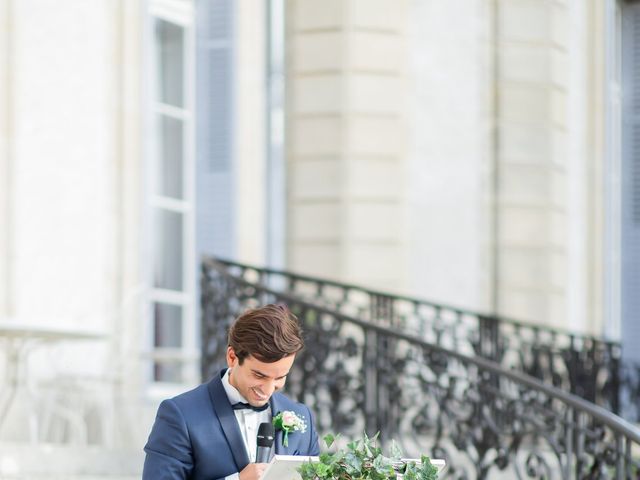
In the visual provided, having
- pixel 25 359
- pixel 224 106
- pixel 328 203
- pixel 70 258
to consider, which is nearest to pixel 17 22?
pixel 70 258

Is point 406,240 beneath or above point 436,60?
beneath

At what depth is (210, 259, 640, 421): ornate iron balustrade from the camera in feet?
28.6

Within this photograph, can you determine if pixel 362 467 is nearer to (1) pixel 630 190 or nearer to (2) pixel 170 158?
(2) pixel 170 158

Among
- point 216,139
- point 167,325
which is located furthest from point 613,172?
point 167,325

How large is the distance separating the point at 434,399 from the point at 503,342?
7.12 ft

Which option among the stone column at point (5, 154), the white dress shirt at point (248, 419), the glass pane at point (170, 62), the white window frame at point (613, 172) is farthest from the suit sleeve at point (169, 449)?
the white window frame at point (613, 172)

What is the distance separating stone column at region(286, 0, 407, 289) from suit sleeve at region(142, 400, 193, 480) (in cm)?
656

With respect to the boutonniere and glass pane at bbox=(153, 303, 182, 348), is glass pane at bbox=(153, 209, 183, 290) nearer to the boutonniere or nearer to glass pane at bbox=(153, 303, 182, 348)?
glass pane at bbox=(153, 303, 182, 348)

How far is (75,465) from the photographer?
5.93 m

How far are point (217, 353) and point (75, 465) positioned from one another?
144 cm

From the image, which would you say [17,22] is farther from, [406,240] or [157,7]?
[406,240]

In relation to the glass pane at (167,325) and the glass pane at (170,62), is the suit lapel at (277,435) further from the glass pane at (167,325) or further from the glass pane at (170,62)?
the glass pane at (170,62)

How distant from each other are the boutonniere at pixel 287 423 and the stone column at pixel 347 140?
21.3 feet

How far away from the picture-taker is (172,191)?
8.79m
